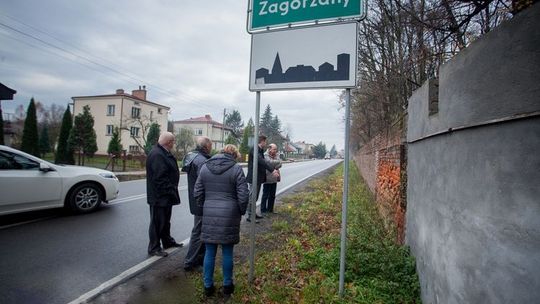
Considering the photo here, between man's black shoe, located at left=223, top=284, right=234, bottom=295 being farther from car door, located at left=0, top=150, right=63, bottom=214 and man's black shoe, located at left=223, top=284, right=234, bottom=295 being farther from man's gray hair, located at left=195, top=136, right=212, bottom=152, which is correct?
car door, located at left=0, top=150, right=63, bottom=214

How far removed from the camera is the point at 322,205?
28.9 ft

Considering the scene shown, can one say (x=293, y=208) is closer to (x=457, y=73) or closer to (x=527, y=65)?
(x=457, y=73)

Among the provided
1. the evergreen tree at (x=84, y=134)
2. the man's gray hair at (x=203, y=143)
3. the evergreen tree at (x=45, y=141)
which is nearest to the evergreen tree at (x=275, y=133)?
the evergreen tree at (x=45, y=141)

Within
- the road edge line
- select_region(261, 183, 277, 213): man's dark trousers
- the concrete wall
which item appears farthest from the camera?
select_region(261, 183, 277, 213): man's dark trousers

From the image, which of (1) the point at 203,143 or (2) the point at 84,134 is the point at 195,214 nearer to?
(1) the point at 203,143

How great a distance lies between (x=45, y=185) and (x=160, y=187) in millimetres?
3831

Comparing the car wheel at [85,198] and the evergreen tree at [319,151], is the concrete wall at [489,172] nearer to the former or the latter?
the car wheel at [85,198]

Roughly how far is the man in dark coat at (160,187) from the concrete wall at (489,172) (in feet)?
11.5

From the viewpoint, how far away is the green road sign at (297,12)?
10.7ft

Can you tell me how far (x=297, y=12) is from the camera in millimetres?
3521

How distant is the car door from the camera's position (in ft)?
19.8

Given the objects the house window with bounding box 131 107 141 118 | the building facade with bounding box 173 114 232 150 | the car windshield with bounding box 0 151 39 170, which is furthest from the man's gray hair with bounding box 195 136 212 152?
the building facade with bounding box 173 114 232 150

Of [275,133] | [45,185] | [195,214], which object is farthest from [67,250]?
[275,133]

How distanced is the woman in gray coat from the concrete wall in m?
2.02
